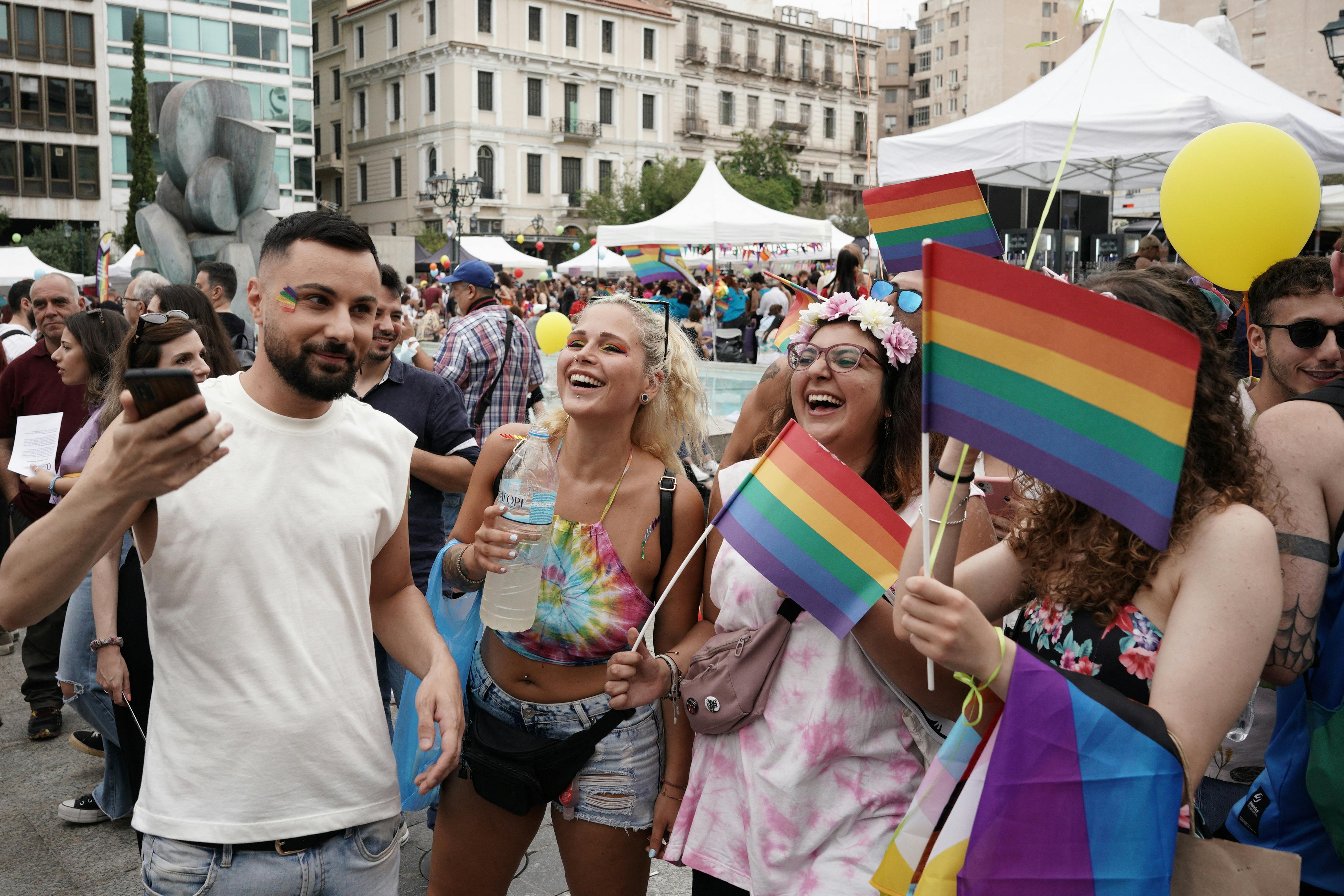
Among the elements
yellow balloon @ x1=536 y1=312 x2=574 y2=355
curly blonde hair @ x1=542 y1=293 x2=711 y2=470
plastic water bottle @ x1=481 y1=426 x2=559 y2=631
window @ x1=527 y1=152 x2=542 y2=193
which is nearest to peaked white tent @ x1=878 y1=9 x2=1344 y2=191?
yellow balloon @ x1=536 y1=312 x2=574 y2=355

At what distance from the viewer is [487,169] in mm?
53875

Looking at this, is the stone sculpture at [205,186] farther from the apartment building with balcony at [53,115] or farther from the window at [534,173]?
the window at [534,173]

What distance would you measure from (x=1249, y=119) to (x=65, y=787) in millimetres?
8008

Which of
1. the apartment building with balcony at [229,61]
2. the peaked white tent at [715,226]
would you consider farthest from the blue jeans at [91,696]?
the apartment building with balcony at [229,61]

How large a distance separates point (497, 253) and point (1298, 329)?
1200 inches

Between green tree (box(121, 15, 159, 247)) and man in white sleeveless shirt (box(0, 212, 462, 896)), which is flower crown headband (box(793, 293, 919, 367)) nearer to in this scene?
man in white sleeveless shirt (box(0, 212, 462, 896))

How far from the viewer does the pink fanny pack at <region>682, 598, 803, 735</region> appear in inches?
91.0

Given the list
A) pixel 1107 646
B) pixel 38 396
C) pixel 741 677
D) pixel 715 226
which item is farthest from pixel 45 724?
pixel 715 226

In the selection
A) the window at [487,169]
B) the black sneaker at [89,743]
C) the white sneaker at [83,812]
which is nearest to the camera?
the white sneaker at [83,812]

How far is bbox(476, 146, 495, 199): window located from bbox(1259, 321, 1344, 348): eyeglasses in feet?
173

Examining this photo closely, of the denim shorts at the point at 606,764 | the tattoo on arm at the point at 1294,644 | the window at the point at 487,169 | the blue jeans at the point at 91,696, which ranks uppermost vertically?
the window at the point at 487,169

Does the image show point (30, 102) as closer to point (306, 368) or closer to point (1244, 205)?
point (306, 368)

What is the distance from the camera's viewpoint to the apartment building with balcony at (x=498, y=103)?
52719mm

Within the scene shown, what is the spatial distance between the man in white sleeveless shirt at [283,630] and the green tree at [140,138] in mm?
38601
